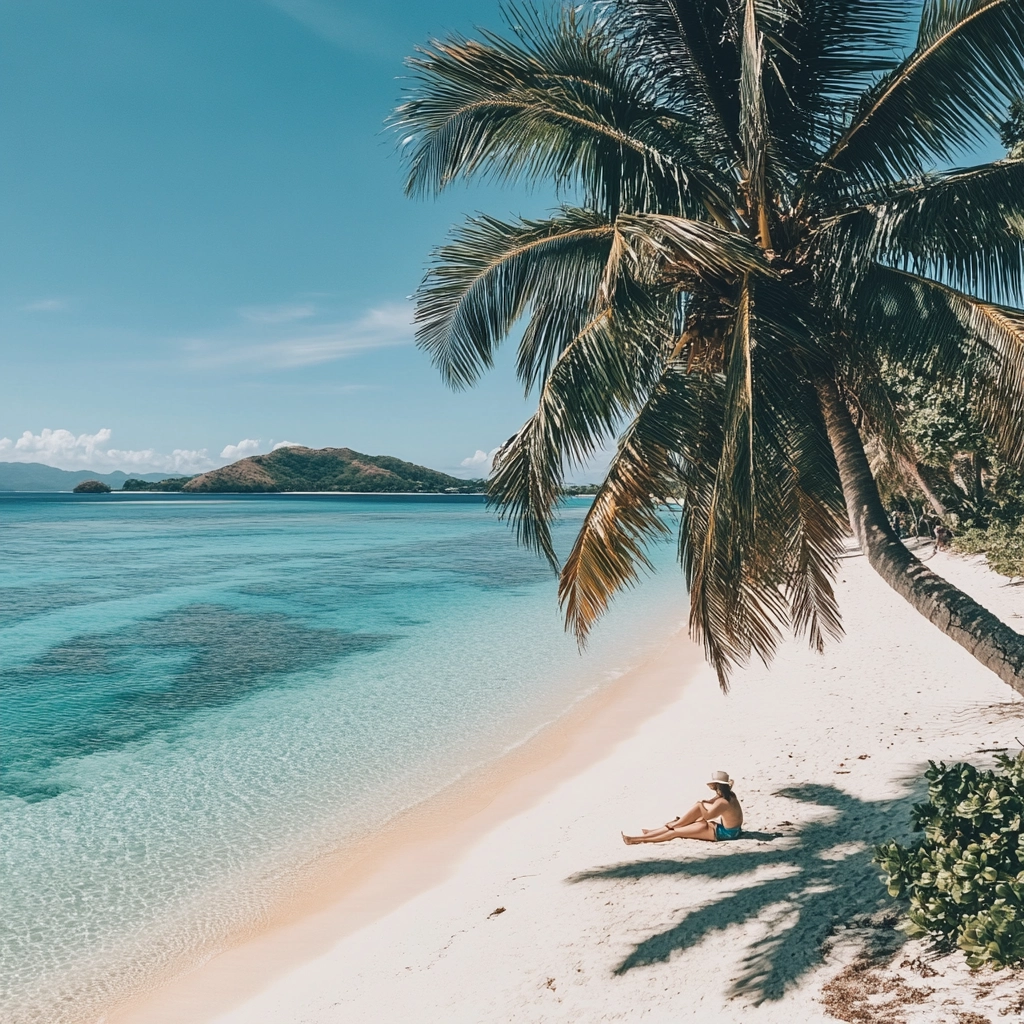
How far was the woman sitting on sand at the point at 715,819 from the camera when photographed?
629 cm

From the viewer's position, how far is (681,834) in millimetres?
6434

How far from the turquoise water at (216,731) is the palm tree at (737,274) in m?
5.07

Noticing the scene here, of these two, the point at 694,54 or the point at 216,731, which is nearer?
the point at 694,54

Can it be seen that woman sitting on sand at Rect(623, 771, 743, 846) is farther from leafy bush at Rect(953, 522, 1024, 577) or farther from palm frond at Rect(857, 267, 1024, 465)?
leafy bush at Rect(953, 522, 1024, 577)

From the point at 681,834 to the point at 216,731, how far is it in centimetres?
858

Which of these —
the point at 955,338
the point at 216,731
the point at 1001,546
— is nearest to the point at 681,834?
the point at 955,338

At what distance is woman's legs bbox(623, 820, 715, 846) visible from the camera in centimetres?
631

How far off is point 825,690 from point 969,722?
2905mm

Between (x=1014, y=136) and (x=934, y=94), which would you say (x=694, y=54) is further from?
(x=1014, y=136)

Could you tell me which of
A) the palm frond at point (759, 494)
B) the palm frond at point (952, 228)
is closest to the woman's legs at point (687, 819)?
the palm frond at point (759, 494)

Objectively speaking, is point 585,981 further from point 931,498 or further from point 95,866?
point 931,498

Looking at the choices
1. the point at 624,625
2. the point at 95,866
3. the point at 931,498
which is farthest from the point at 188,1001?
the point at 931,498

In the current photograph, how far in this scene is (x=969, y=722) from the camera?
8.33m

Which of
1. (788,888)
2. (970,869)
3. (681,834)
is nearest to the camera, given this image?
(970,869)
